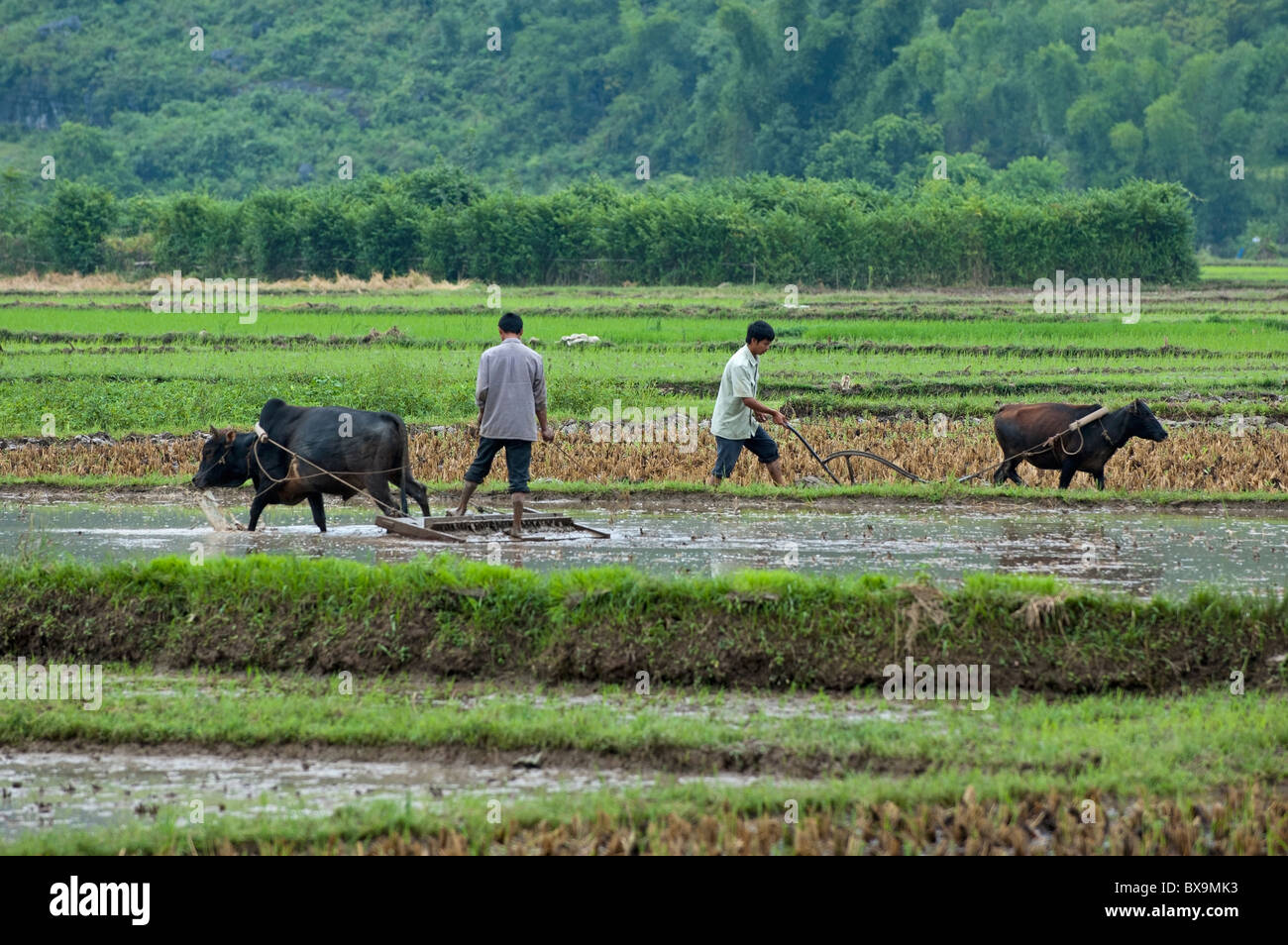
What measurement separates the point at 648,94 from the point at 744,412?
204 ft

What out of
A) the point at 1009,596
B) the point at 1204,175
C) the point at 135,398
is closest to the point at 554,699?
the point at 1009,596

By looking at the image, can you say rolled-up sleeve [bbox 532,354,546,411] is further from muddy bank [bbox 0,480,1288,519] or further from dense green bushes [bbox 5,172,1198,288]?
dense green bushes [bbox 5,172,1198,288]

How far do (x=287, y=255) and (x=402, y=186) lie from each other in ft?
13.8

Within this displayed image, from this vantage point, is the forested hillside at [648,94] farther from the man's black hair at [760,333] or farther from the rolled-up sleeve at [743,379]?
the man's black hair at [760,333]

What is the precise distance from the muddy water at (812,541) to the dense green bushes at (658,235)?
28.2m

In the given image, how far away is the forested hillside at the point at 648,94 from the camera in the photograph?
212 feet

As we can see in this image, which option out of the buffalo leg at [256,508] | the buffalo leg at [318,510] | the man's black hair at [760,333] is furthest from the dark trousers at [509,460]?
the man's black hair at [760,333]

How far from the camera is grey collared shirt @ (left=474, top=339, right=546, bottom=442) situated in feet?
33.4

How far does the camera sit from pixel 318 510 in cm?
1055

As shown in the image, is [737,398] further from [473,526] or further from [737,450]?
[473,526]

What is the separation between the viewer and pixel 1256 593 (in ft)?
24.4

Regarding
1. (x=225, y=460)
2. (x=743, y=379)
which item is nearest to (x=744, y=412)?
(x=743, y=379)

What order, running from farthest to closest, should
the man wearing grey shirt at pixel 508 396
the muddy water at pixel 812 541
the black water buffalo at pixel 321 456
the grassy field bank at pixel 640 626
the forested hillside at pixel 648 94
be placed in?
the forested hillside at pixel 648 94 → the black water buffalo at pixel 321 456 → the man wearing grey shirt at pixel 508 396 → the muddy water at pixel 812 541 → the grassy field bank at pixel 640 626

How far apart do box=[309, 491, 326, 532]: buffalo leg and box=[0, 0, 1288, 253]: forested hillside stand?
172ft
